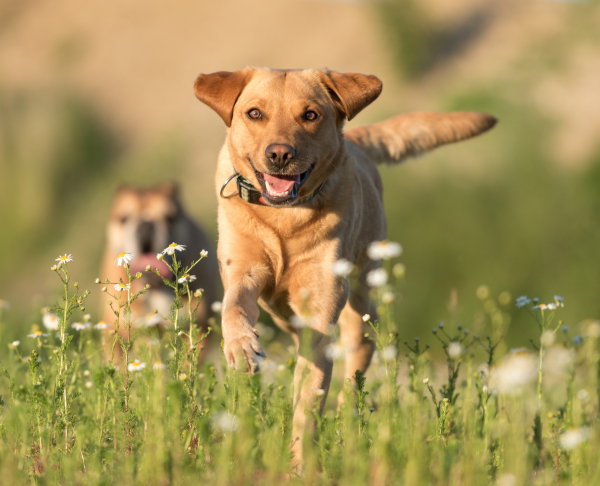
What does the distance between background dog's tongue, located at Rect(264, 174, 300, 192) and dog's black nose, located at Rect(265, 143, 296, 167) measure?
0.13m

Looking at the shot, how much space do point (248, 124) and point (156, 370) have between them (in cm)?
151

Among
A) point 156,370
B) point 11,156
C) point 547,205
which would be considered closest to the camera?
point 156,370

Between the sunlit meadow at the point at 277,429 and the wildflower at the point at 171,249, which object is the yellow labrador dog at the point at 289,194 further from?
the sunlit meadow at the point at 277,429

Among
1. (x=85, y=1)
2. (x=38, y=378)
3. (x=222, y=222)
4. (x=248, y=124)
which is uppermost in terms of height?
(x=85, y=1)

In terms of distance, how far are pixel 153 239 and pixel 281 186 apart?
3814mm

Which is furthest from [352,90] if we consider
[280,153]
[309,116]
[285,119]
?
[280,153]

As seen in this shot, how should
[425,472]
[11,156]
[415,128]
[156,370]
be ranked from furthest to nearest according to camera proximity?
[11,156] → [415,128] → [156,370] → [425,472]

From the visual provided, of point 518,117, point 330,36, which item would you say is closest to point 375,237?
point 518,117

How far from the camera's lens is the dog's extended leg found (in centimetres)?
259

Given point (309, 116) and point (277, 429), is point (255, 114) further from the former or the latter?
point (277, 429)

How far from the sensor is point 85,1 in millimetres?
23844

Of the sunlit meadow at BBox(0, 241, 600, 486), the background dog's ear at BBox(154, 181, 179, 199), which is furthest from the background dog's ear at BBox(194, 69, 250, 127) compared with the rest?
the background dog's ear at BBox(154, 181, 179, 199)

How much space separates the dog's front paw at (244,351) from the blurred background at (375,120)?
3.40ft

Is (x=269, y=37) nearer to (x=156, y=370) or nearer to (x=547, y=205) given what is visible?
(x=547, y=205)
